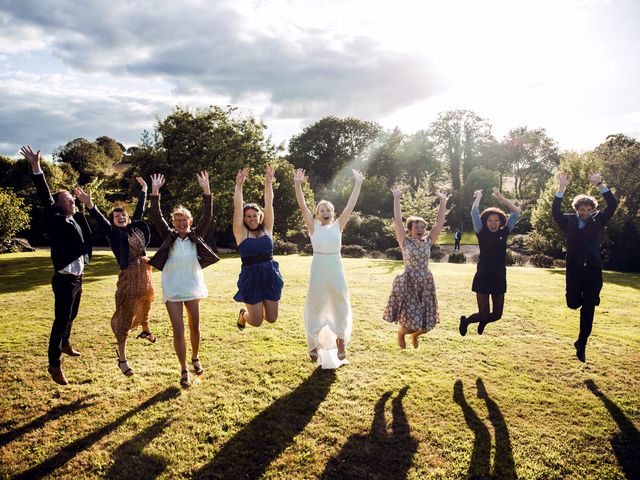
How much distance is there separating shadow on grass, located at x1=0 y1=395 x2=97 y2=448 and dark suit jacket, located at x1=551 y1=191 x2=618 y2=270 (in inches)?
321

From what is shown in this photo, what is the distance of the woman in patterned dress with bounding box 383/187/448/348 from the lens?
22.5 ft

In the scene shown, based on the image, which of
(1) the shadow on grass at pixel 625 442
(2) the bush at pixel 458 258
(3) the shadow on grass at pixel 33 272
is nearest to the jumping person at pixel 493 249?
(1) the shadow on grass at pixel 625 442

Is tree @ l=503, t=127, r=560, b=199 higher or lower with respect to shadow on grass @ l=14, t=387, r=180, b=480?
higher

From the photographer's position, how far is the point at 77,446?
190 inches

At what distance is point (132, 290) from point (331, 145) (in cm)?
6225

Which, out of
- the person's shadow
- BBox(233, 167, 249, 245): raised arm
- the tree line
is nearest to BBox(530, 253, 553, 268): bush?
the tree line

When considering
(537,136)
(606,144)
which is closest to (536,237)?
(606,144)

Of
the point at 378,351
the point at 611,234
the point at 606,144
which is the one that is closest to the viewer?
the point at 378,351

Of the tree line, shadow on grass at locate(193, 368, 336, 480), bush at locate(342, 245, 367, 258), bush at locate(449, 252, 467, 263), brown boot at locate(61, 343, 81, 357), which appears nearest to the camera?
shadow on grass at locate(193, 368, 336, 480)

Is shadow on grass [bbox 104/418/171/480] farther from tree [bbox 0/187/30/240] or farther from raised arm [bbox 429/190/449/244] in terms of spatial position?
tree [bbox 0/187/30/240]

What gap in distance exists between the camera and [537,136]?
7225 centimetres

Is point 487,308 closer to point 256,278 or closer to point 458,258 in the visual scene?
point 256,278

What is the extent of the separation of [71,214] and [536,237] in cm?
3702

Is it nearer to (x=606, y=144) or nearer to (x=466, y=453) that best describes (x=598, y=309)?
(x=466, y=453)
